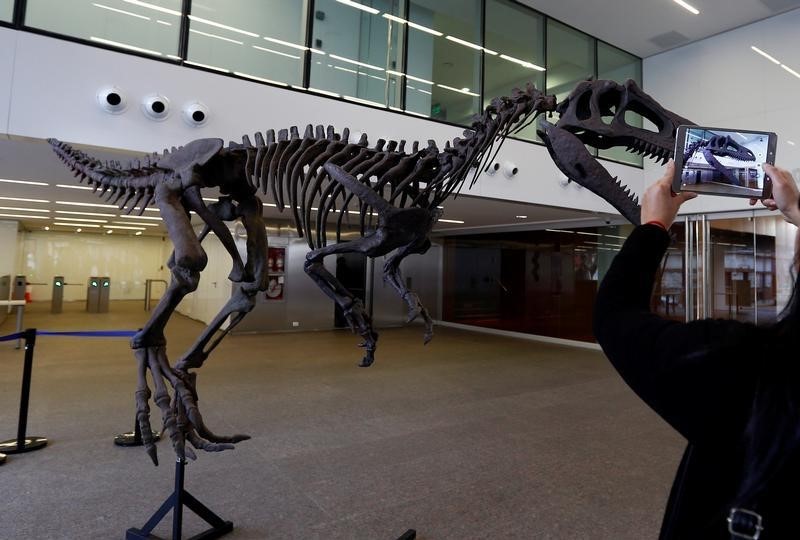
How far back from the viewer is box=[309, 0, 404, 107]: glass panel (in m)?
7.01

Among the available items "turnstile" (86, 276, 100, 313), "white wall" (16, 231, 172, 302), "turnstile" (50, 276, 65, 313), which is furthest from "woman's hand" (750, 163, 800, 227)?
"white wall" (16, 231, 172, 302)

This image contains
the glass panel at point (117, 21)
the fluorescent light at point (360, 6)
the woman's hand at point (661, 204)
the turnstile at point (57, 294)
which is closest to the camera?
the woman's hand at point (661, 204)

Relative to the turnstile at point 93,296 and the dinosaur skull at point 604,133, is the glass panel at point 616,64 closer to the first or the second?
the dinosaur skull at point 604,133

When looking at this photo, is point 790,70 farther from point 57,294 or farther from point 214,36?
point 57,294

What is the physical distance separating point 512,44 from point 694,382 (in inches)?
402

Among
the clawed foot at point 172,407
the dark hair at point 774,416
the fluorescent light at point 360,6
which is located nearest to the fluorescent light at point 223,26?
the fluorescent light at point 360,6

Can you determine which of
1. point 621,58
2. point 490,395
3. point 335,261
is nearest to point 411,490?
point 490,395

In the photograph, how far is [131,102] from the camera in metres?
5.09

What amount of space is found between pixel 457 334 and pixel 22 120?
10226mm

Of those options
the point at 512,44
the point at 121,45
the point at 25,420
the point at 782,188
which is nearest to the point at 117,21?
the point at 121,45

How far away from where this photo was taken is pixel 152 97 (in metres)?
5.14

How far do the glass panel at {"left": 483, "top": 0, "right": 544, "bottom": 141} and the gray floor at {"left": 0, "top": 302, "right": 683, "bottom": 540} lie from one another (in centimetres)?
591

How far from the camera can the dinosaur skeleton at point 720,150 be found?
50.8 inches

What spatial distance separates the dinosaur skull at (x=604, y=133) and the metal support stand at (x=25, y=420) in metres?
4.52
